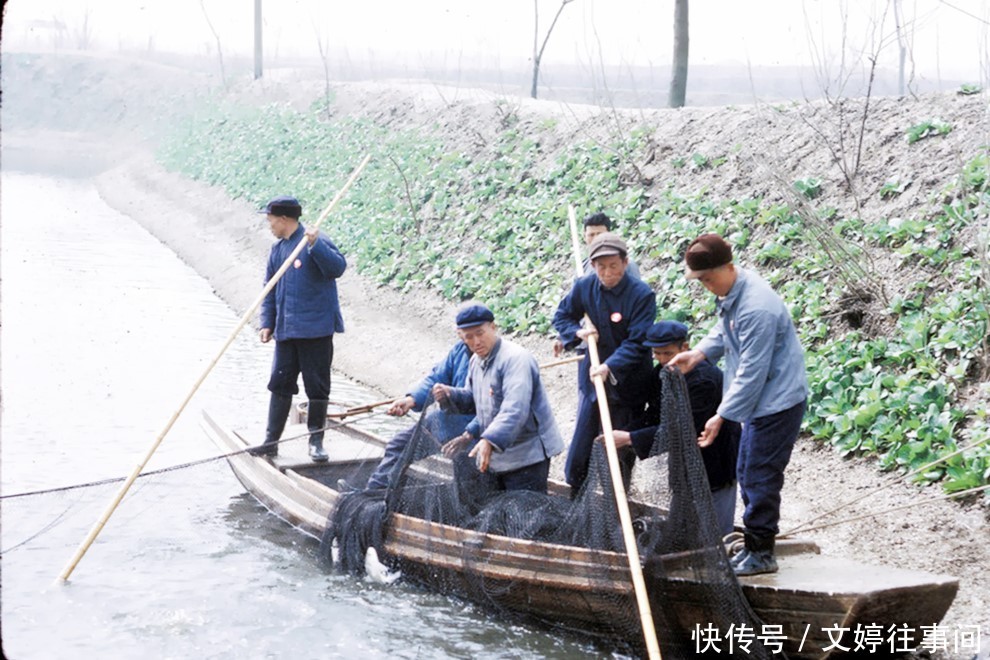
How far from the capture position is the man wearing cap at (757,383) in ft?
17.7

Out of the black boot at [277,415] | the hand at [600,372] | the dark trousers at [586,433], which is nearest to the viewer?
the hand at [600,372]

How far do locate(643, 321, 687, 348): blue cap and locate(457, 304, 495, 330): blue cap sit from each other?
3.39 ft

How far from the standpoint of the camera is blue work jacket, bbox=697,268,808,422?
5.38m

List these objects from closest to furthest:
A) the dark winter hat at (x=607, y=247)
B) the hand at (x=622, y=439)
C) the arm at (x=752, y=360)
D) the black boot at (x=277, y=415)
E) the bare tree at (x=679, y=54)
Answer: the arm at (x=752, y=360)
the hand at (x=622, y=439)
the dark winter hat at (x=607, y=247)
the black boot at (x=277, y=415)
the bare tree at (x=679, y=54)

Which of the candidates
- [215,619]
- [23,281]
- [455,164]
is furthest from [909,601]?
[23,281]

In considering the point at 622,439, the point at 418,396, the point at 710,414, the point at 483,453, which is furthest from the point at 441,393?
the point at 710,414

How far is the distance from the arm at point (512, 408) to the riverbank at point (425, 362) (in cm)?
214

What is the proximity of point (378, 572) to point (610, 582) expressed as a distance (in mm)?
1830

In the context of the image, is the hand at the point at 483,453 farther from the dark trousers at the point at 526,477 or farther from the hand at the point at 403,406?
the hand at the point at 403,406

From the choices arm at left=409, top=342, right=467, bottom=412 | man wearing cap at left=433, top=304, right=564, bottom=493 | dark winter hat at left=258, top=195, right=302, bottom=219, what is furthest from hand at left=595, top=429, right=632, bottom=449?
dark winter hat at left=258, top=195, right=302, bottom=219

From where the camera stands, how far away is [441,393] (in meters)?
6.94

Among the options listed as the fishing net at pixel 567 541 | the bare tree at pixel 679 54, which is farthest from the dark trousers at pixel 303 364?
the bare tree at pixel 679 54

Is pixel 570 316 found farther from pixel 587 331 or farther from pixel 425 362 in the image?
pixel 425 362

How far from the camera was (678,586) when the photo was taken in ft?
18.2
